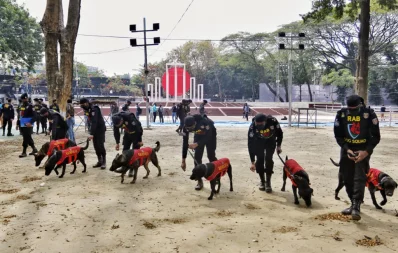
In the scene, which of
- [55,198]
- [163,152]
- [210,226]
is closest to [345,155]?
[210,226]

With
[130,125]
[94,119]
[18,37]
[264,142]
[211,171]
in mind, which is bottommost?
[211,171]

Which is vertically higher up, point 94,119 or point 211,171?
point 94,119

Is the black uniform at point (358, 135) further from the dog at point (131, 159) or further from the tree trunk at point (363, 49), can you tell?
the tree trunk at point (363, 49)

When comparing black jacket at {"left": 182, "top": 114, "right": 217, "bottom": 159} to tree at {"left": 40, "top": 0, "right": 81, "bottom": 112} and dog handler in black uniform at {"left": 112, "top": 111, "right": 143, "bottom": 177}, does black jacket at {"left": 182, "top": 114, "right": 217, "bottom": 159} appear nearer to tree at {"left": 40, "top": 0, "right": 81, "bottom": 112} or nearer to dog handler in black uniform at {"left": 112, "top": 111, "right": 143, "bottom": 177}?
dog handler in black uniform at {"left": 112, "top": 111, "right": 143, "bottom": 177}

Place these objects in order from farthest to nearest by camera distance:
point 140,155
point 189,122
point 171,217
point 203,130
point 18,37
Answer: point 18,37, point 140,155, point 203,130, point 189,122, point 171,217

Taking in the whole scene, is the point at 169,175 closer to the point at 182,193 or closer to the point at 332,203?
the point at 182,193

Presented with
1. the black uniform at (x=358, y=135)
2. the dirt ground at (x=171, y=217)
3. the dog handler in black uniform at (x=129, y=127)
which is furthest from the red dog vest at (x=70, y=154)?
the black uniform at (x=358, y=135)

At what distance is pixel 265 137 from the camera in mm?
6996

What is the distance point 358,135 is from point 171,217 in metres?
3.09

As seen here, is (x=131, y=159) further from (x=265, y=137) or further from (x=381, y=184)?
(x=381, y=184)

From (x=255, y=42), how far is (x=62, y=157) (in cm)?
5635

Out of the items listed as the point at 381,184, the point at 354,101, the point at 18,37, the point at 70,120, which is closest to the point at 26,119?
the point at 70,120

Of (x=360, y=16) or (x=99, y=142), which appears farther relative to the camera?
(x=360, y=16)

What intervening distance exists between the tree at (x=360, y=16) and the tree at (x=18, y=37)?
2155 cm
